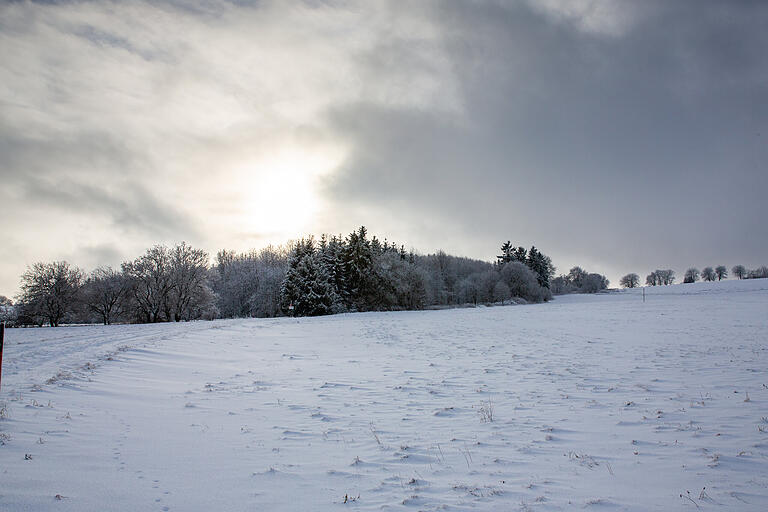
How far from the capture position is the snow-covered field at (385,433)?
4.83 meters

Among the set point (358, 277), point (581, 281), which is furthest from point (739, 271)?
point (358, 277)

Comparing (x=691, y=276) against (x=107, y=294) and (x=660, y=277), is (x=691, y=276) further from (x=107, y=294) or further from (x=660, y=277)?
(x=107, y=294)

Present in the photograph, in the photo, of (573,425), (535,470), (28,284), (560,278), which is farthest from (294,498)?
(560,278)

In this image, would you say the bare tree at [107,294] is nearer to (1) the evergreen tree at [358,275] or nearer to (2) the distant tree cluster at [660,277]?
(1) the evergreen tree at [358,275]

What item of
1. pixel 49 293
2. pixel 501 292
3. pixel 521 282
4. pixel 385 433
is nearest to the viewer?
pixel 385 433

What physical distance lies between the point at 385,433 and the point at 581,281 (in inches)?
6903

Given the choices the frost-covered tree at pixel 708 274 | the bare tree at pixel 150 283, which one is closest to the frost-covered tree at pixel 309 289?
the bare tree at pixel 150 283

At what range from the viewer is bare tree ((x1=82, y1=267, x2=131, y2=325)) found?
5641 centimetres

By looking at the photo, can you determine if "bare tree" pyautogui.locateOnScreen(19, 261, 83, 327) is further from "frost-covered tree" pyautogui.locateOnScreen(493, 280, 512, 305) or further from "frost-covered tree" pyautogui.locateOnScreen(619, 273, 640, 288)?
"frost-covered tree" pyautogui.locateOnScreen(619, 273, 640, 288)

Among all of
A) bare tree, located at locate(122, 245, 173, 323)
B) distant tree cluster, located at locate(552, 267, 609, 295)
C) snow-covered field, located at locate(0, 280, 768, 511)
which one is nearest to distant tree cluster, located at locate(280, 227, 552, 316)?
bare tree, located at locate(122, 245, 173, 323)

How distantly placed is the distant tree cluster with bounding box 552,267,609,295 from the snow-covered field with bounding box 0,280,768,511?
14191 cm

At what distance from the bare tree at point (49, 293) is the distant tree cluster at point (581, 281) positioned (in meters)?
137

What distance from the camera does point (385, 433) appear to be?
7402mm

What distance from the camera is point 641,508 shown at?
4.41 metres
